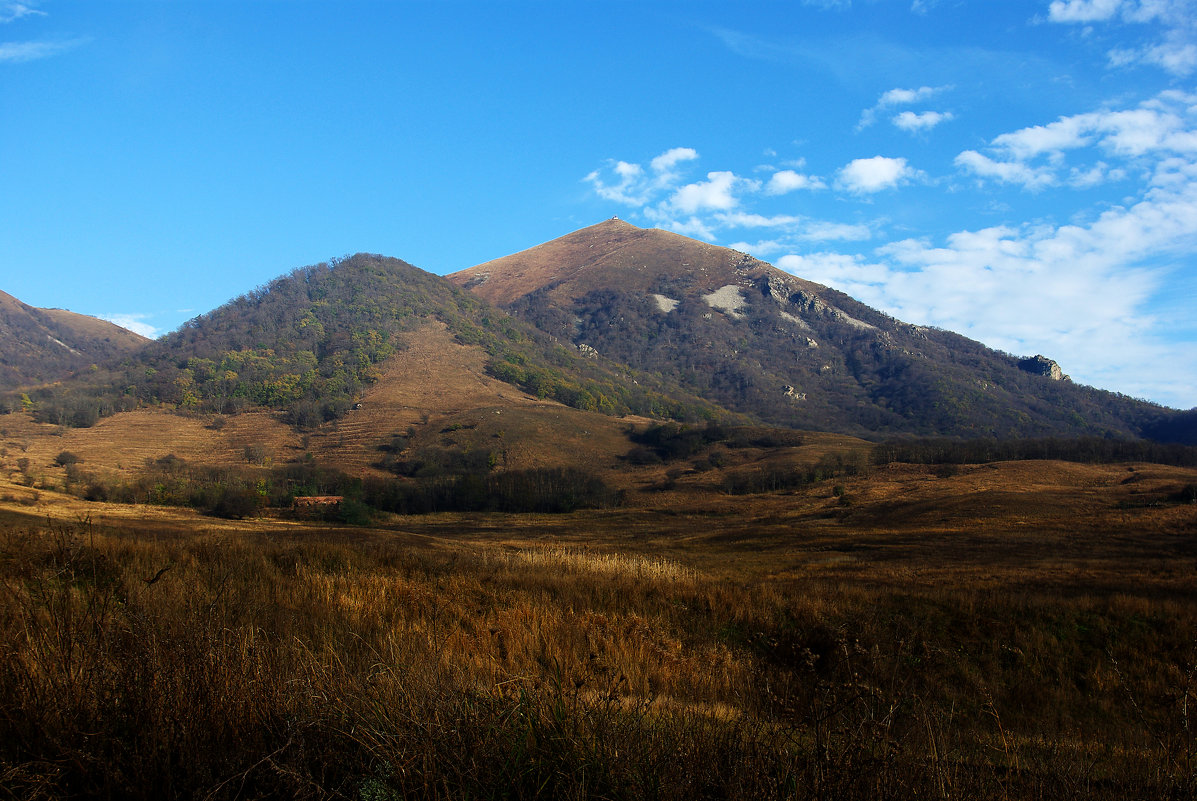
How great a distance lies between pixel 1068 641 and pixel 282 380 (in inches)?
5388

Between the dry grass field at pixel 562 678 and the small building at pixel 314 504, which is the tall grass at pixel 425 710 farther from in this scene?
the small building at pixel 314 504

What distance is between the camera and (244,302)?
563 ft

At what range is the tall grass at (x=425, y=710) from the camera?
3072mm

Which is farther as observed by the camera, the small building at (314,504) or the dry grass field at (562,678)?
the small building at (314,504)

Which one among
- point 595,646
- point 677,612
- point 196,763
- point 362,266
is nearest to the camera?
point 196,763

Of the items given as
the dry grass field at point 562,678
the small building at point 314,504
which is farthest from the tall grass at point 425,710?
the small building at point 314,504

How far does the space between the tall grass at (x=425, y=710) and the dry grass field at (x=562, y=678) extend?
24 mm

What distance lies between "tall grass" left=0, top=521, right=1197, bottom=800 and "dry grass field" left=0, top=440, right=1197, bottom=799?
24 mm

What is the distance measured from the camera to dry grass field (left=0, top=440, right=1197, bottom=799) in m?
3.14

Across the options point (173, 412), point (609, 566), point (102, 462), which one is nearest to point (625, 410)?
point (173, 412)

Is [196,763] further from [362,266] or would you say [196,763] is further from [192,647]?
[362,266]

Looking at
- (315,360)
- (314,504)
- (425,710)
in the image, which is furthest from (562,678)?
(315,360)

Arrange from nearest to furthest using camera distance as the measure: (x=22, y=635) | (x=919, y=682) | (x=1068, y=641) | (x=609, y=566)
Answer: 1. (x=22, y=635)
2. (x=919, y=682)
3. (x=1068, y=641)
4. (x=609, y=566)

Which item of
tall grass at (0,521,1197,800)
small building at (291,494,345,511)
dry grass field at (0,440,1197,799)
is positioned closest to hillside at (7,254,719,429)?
small building at (291,494,345,511)
